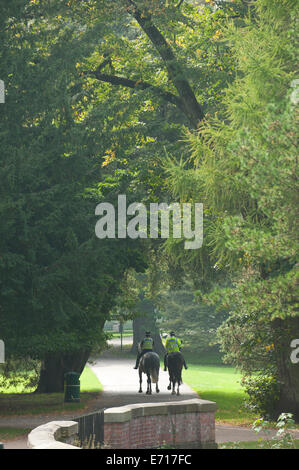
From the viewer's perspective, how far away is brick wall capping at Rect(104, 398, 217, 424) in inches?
514

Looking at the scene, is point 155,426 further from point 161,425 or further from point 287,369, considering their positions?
point 287,369

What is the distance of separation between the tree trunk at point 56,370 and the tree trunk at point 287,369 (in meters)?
9.44

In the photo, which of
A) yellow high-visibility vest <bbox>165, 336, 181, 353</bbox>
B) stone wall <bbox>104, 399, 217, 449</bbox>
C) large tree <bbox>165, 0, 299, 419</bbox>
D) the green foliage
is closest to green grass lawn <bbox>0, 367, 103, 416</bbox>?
yellow high-visibility vest <bbox>165, 336, 181, 353</bbox>

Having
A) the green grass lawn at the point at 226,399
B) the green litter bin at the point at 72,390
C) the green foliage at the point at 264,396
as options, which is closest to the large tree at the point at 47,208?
the green litter bin at the point at 72,390

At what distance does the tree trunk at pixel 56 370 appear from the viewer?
1147 inches

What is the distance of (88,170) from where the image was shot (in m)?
23.2

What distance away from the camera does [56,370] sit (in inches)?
1159

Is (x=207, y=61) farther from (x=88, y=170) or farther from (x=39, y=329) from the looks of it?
(x=39, y=329)

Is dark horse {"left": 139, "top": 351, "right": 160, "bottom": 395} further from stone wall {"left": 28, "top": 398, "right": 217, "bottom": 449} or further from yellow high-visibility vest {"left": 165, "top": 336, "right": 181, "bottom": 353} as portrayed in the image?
stone wall {"left": 28, "top": 398, "right": 217, "bottom": 449}

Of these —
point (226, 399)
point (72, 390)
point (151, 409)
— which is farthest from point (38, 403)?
point (151, 409)

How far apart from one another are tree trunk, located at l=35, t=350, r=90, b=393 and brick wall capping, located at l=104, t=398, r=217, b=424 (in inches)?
540

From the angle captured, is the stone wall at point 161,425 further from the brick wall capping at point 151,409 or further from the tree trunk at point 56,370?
the tree trunk at point 56,370

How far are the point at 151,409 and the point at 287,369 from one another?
7963 mm
